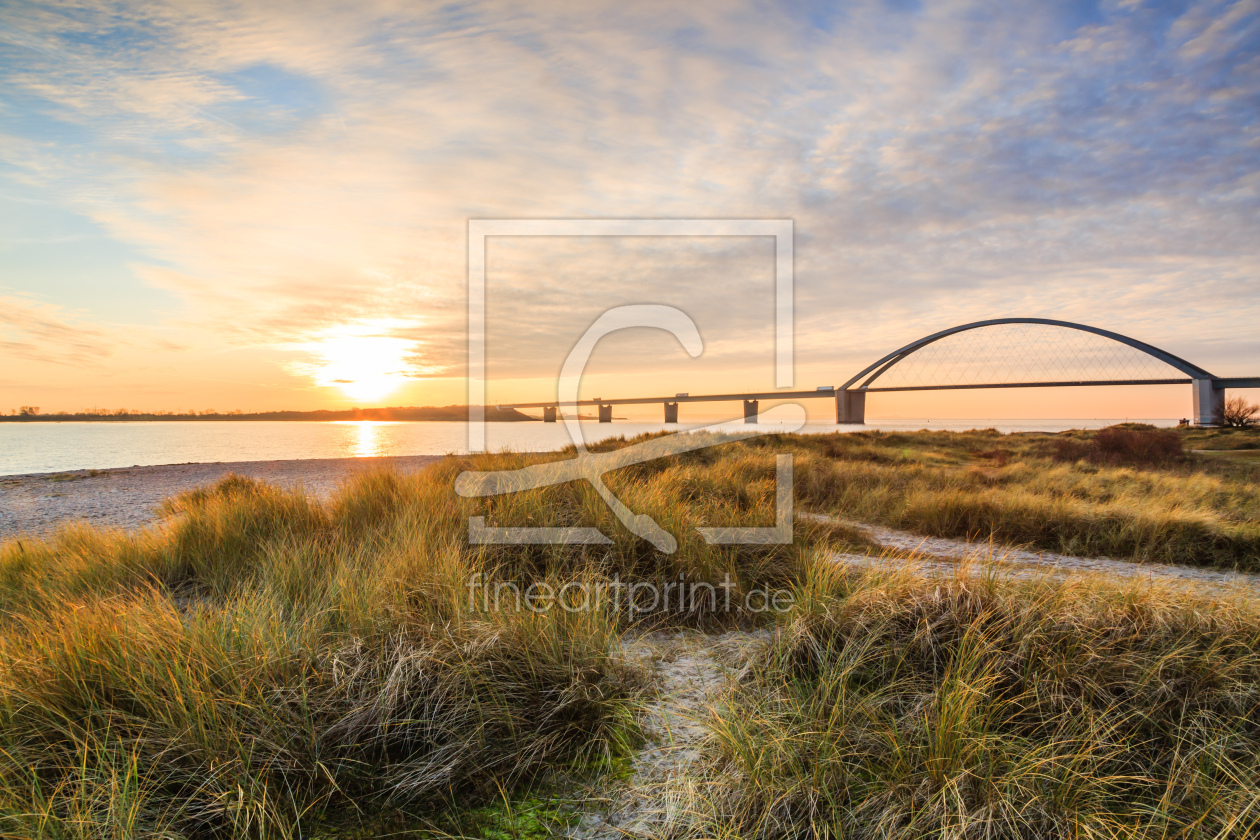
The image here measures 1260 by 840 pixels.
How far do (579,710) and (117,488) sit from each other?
17655mm

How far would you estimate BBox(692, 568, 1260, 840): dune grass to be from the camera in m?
2.10

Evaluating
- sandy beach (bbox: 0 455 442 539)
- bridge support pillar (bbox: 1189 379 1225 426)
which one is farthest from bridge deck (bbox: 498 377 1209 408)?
sandy beach (bbox: 0 455 442 539)

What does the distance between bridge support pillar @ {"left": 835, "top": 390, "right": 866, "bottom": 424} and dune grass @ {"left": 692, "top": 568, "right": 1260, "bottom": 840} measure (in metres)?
61.6

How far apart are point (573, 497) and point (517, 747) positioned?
4.12m

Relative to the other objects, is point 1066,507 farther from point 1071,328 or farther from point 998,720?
point 1071,328

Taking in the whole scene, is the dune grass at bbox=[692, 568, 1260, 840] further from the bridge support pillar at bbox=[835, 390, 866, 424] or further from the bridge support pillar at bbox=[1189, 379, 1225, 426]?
the bridge support pillar at bbox=[1189, 379, 1225, 426]

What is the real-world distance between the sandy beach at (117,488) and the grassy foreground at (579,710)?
223 inches

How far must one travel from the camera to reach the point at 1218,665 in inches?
115

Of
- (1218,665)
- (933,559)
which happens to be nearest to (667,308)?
(933,559)

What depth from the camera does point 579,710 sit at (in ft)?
9.78

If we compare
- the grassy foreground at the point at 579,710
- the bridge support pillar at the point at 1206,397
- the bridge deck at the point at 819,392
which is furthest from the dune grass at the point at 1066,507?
the bridge support pillar at the point at 1206,397

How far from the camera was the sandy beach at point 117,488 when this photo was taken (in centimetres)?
981

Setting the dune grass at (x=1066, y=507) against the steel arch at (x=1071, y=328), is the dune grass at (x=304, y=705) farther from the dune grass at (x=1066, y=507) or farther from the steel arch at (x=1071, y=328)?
the steel arch at (x=1071, y=328)

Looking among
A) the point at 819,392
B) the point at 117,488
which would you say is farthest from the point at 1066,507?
the point at 819,392
